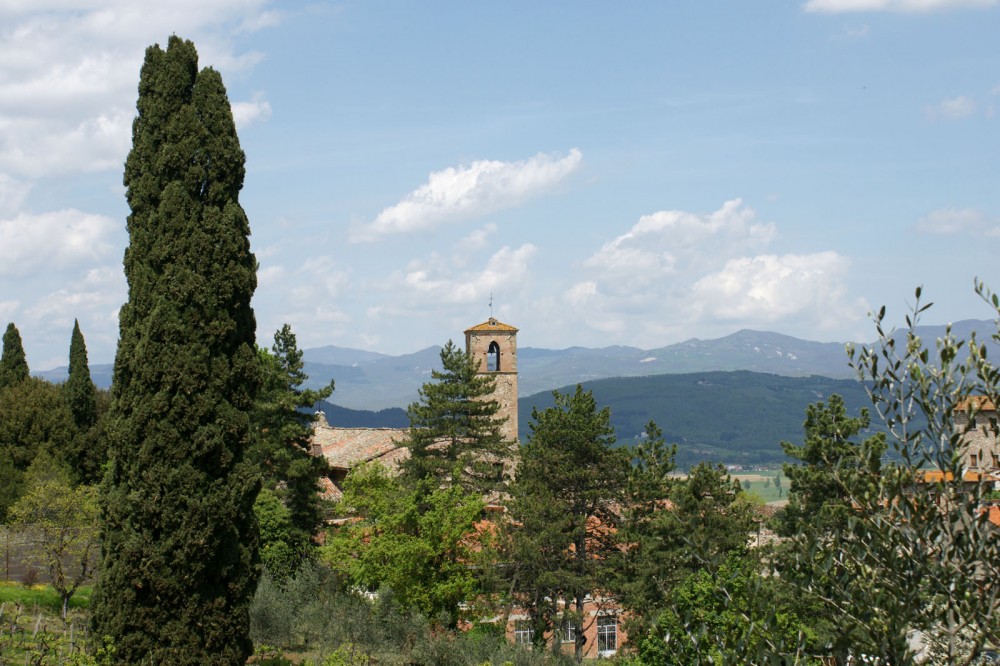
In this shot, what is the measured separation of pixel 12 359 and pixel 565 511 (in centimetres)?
3407

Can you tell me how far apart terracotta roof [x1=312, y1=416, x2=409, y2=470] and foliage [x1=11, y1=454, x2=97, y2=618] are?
58.7 ft

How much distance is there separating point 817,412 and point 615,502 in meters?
7.31

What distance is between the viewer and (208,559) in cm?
1748

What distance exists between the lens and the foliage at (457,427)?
38594mm

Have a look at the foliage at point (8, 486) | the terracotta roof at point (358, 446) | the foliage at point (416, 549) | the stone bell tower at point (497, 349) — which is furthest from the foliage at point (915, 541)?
the stone bell tower at point (497, 349)

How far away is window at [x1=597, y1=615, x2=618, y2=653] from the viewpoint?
39438 mm

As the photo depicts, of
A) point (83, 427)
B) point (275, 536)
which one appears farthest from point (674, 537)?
point (83, 427)

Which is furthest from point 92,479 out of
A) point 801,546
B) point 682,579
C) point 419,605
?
point 801,546

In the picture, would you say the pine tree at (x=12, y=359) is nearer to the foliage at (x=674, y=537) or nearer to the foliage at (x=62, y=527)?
the foliage at (x=62, y=527)

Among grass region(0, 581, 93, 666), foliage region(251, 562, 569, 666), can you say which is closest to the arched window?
foliage region(251, 562, 569, 666)

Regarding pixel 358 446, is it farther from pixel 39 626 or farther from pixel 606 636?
pixel 39 626

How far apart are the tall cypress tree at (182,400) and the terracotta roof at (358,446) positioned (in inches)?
1136

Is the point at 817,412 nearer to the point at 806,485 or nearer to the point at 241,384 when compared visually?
the point at 806,485

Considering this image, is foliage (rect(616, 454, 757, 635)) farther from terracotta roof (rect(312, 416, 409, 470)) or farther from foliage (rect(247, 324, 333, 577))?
terracotta roof (rect(312, 416, 409, 470))
